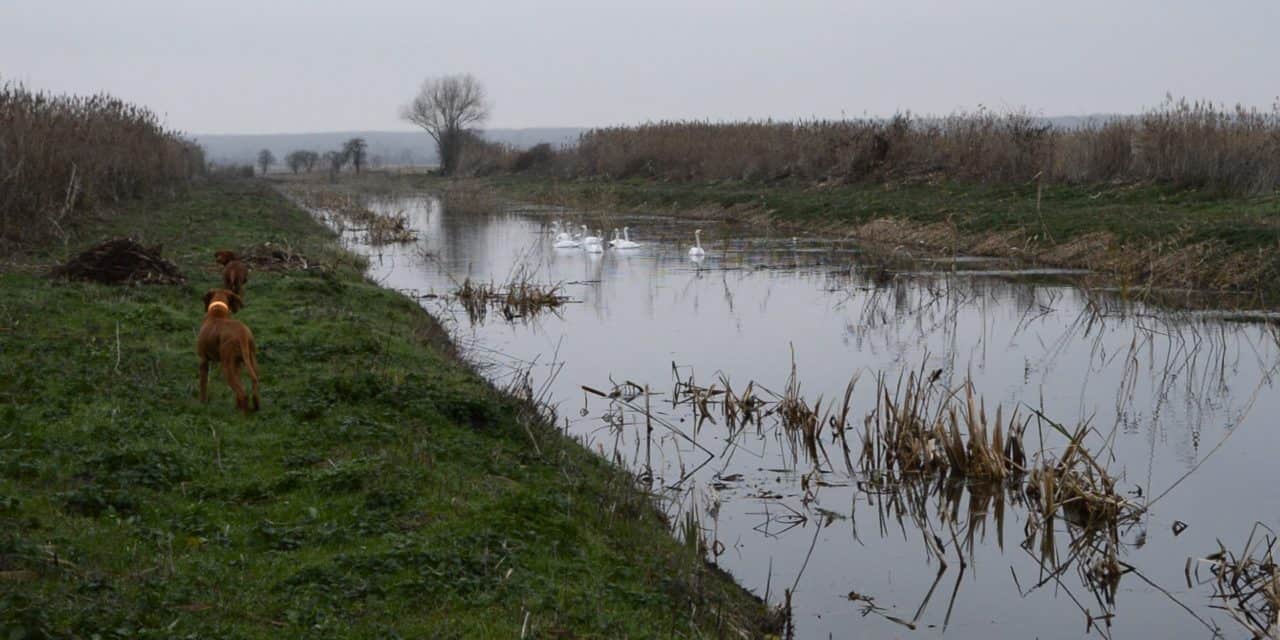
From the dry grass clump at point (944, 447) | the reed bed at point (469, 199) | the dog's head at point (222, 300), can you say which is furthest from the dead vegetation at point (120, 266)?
the reed bed at point (469, 199)

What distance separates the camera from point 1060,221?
78.9ft

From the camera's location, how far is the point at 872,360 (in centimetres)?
1418

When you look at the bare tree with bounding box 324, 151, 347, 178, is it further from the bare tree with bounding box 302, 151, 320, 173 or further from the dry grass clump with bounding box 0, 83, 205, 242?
the dry grass clump with bounding box 0, 83, 205, 242

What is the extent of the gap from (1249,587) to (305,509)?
18.0 feet

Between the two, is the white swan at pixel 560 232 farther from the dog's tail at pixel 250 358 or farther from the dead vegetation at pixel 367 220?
the dog's tail at pixel 250 358

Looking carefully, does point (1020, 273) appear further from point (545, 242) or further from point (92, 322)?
point (92, 322)

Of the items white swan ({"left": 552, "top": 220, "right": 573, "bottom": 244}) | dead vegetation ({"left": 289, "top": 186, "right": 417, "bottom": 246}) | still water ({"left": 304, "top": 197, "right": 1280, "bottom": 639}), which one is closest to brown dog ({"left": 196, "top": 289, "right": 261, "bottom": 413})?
still water ({"left": 304, "top": 197, "right": 1280, "bottom": 639})

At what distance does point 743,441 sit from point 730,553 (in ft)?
8.93

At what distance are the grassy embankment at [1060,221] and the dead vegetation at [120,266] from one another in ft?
31.8

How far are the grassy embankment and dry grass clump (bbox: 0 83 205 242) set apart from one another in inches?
499

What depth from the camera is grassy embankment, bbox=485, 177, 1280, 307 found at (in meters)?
18.9

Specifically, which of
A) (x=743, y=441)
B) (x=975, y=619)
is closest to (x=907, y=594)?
(x=975, y=619)

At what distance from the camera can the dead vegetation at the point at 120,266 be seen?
13531 millimetres

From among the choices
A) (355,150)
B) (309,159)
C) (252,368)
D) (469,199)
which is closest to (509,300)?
(252,368)
